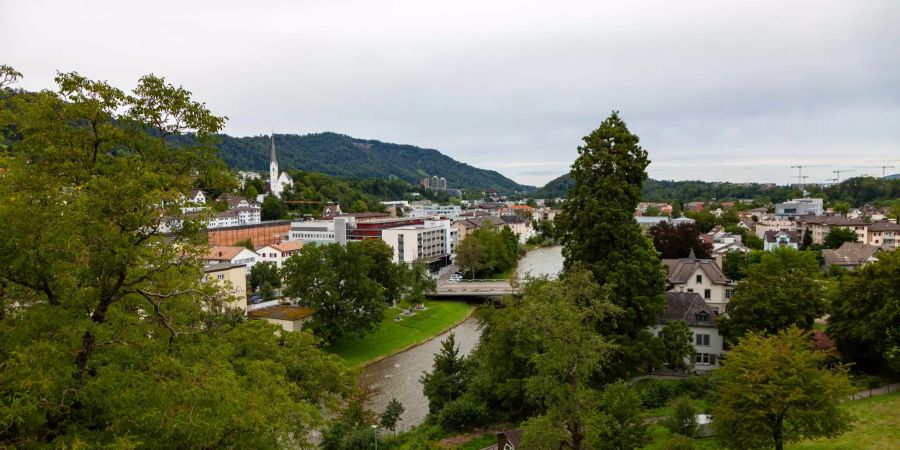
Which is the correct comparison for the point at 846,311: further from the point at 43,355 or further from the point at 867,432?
the point at 43,355

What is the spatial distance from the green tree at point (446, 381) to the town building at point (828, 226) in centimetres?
5244

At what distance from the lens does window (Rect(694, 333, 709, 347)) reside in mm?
22016

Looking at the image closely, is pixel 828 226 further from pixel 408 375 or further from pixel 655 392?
pixel 408 375

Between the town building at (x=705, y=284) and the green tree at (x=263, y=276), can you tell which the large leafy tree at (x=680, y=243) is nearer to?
the town building at (x=705, y=284)

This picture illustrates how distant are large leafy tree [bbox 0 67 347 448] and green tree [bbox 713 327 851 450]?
9.60 metres

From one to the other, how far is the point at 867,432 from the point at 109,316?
1680 centimetres

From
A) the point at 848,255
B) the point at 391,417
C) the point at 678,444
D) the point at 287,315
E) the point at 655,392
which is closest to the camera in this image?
the point at 678,444

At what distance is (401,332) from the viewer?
105ft

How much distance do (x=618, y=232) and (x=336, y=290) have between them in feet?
53.9

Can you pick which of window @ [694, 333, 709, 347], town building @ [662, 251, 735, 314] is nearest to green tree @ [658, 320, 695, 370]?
window @ [694, 333, 709, 347]

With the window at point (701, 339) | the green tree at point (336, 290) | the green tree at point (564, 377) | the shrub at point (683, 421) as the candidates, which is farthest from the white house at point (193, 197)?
the window at point (701, 339)

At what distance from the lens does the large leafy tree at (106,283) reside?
5469 millimetres

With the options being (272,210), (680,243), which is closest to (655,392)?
(680,243)

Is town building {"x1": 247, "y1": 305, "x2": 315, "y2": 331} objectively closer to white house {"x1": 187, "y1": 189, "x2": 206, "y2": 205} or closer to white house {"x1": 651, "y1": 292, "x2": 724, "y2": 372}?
white house {"x1": 651, "y1": 292, "x2": 724, "y2": 372}
